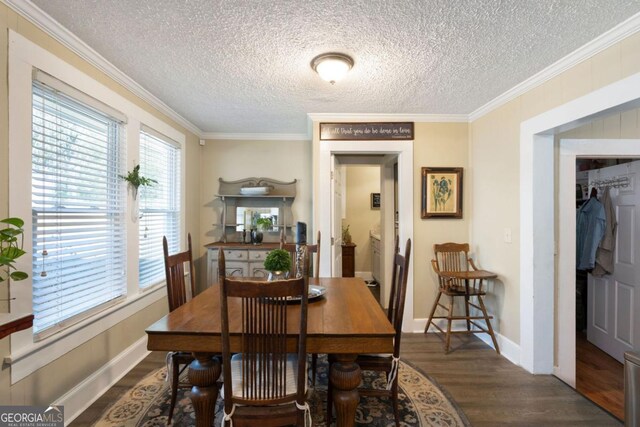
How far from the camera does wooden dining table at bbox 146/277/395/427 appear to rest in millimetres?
1350

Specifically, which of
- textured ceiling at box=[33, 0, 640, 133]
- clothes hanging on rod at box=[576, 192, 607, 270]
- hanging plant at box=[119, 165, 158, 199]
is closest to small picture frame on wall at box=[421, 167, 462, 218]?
textured ceiling at box=[33, 0, 640, 133]

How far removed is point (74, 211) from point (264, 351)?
171cm

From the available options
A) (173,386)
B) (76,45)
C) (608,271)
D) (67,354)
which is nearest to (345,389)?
(173,386)

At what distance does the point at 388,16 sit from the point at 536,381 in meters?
2.93

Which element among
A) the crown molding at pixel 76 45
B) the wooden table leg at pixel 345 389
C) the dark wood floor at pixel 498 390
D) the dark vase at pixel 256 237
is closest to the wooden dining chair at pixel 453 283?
the dark wood floor at pixel 498 390

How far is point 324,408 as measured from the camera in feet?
6.35

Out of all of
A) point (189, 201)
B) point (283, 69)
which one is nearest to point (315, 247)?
point (283, 69)

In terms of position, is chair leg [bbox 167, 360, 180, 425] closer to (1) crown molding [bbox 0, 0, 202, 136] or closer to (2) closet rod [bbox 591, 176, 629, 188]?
(1) crown molding [bbox 0, 0, 202, 136]

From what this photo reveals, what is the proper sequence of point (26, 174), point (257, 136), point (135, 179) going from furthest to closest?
point (257, 136), point (135, 179), point (26, 174)

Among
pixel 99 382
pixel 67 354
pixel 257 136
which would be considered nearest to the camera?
pixel 67 354

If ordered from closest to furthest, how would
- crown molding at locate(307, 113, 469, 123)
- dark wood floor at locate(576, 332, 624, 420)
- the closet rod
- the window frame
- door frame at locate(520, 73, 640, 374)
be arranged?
1. the window frame
2. dark wood floor at locate(576, 332, 624, 420)
3. door frame at locate(520, 73, 640, 374)
4. the closet rod
5. crown molding at locate(307, 113, 469, 123)

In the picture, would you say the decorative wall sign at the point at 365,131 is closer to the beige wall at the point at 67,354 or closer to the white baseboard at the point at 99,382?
the beige wall at the point at 67,354

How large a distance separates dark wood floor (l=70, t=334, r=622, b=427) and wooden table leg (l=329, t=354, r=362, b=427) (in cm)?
98

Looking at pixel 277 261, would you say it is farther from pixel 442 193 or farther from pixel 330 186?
pixel 442 193
